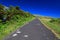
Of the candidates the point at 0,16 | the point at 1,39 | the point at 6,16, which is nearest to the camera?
the point at 1,39

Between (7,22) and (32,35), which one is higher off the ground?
(7,22)

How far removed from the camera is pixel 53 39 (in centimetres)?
1469

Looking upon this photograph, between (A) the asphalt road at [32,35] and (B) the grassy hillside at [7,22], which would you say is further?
(B) the grassy hillside at [7,22]

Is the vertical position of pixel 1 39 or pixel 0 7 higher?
pixel 0 7

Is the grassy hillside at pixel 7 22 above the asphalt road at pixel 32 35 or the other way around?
above

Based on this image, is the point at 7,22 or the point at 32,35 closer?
the point at 32,35

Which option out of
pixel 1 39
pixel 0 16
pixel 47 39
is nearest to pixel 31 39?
pixel 47 39

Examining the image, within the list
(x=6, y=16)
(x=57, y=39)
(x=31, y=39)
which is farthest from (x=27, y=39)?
(x=6, y=16)

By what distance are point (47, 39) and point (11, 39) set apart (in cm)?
268

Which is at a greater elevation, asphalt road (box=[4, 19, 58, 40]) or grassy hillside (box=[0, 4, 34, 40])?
grassy hillside (box=[0, 4, 34, 40])

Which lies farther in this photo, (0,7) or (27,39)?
(0,7)

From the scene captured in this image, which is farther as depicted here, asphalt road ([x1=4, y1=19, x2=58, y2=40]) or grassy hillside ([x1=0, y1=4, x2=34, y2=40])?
grassy hillside ([x1=0, y1=4, x2=34, y2=40])

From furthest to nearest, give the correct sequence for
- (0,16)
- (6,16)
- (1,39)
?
(6,16) → (0,16) → (1,39)

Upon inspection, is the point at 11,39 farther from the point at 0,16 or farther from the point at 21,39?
the point at 0,16
